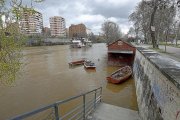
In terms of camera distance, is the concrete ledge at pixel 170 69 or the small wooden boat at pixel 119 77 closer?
the concrete ledge at pixel 170 69

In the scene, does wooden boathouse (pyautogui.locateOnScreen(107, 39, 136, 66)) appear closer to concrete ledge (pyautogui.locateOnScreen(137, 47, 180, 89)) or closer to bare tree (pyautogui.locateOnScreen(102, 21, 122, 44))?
concrete ledge (pyautogui.locateOnScreen(137, 47, 180, 89))

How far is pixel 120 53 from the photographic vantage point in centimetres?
2944

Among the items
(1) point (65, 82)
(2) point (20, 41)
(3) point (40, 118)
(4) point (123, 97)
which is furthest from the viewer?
(1) point (65, 82)

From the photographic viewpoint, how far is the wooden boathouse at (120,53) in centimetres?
2756

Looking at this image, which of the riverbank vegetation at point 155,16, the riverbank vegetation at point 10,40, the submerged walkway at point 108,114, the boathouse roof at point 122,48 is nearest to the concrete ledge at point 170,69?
the submerged walkway at point 108,114

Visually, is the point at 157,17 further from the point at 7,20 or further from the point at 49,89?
the point at 7,20

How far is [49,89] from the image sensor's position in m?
A: 16.3

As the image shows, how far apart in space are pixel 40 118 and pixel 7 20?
5.67m

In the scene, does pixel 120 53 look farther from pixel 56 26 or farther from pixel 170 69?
pixel 56 26

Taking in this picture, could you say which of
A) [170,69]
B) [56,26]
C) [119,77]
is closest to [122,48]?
[119,77]

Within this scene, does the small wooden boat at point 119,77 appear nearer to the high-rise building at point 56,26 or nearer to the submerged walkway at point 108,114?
the submerged walkway at point 108,114

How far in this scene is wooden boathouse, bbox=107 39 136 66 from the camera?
2756cm

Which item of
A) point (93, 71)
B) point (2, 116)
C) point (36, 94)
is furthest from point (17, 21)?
point (93, 71)

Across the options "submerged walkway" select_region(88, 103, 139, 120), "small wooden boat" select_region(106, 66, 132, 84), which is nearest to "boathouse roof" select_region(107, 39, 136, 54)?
"small wooden boat" select_region(106, 66, 132, 84)
